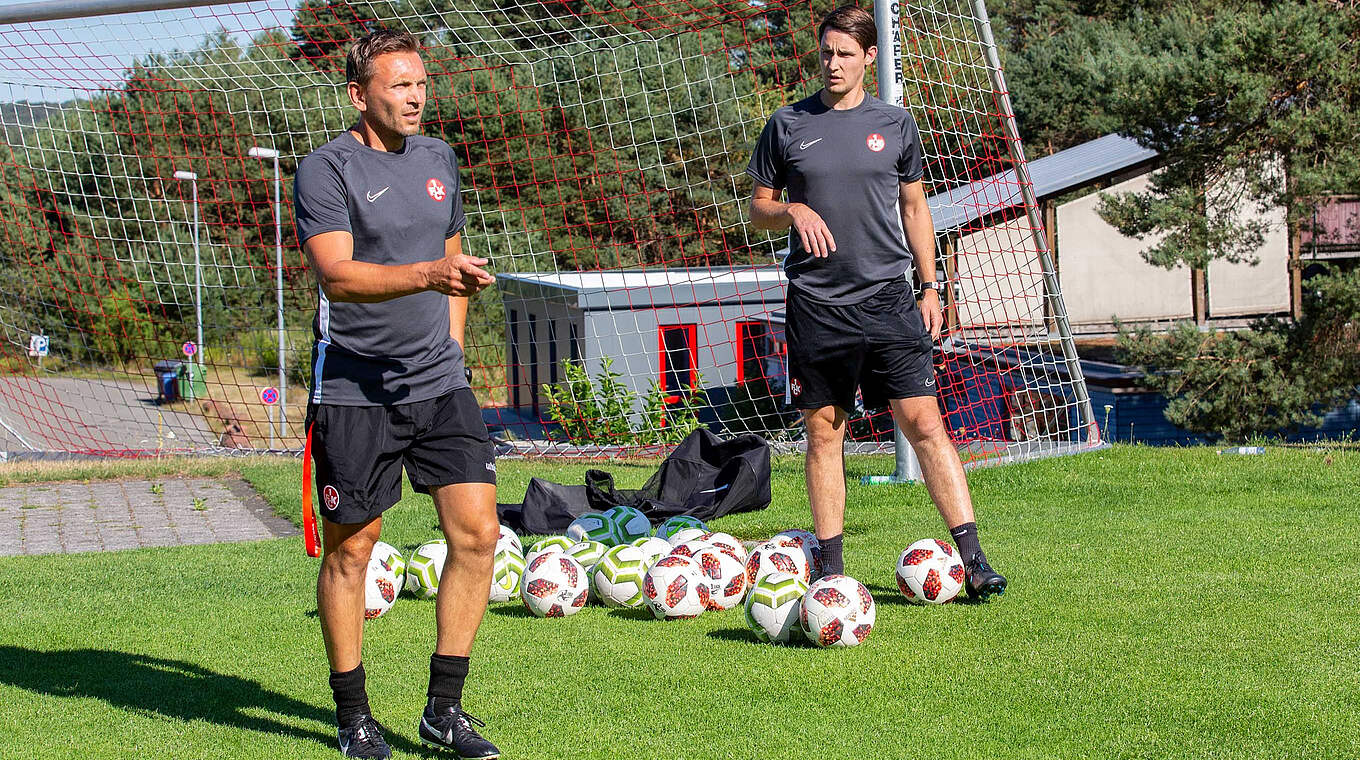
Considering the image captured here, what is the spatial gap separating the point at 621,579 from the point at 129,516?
16.3ft

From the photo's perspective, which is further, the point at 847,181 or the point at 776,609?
the point at 847,181

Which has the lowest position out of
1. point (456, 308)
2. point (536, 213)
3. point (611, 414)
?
point (611, 414)

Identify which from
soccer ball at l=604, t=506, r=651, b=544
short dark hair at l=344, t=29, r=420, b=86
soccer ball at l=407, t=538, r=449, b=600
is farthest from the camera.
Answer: soccer ball at l=604, t=506, r=651, b=544

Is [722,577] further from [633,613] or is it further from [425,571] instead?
[425,571]

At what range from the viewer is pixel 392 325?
3.45 m

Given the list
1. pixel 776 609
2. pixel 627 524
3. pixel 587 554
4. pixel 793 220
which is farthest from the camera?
pixel 627 524

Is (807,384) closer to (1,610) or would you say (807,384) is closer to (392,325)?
(392,325)

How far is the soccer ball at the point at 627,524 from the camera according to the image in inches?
256

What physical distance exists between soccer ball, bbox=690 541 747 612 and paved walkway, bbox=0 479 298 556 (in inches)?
142

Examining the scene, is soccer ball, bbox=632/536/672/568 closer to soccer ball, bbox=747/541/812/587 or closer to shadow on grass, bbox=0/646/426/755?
soccer ball, bbox=747/541/812/587

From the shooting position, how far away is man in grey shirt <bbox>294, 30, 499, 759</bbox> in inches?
132

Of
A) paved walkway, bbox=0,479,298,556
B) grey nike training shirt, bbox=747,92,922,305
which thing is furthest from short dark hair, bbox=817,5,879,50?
paved walkway, bbox=0,479,298,556

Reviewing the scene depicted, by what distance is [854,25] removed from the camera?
4867 mm

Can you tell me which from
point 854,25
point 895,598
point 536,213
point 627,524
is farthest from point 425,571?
point 536,213
